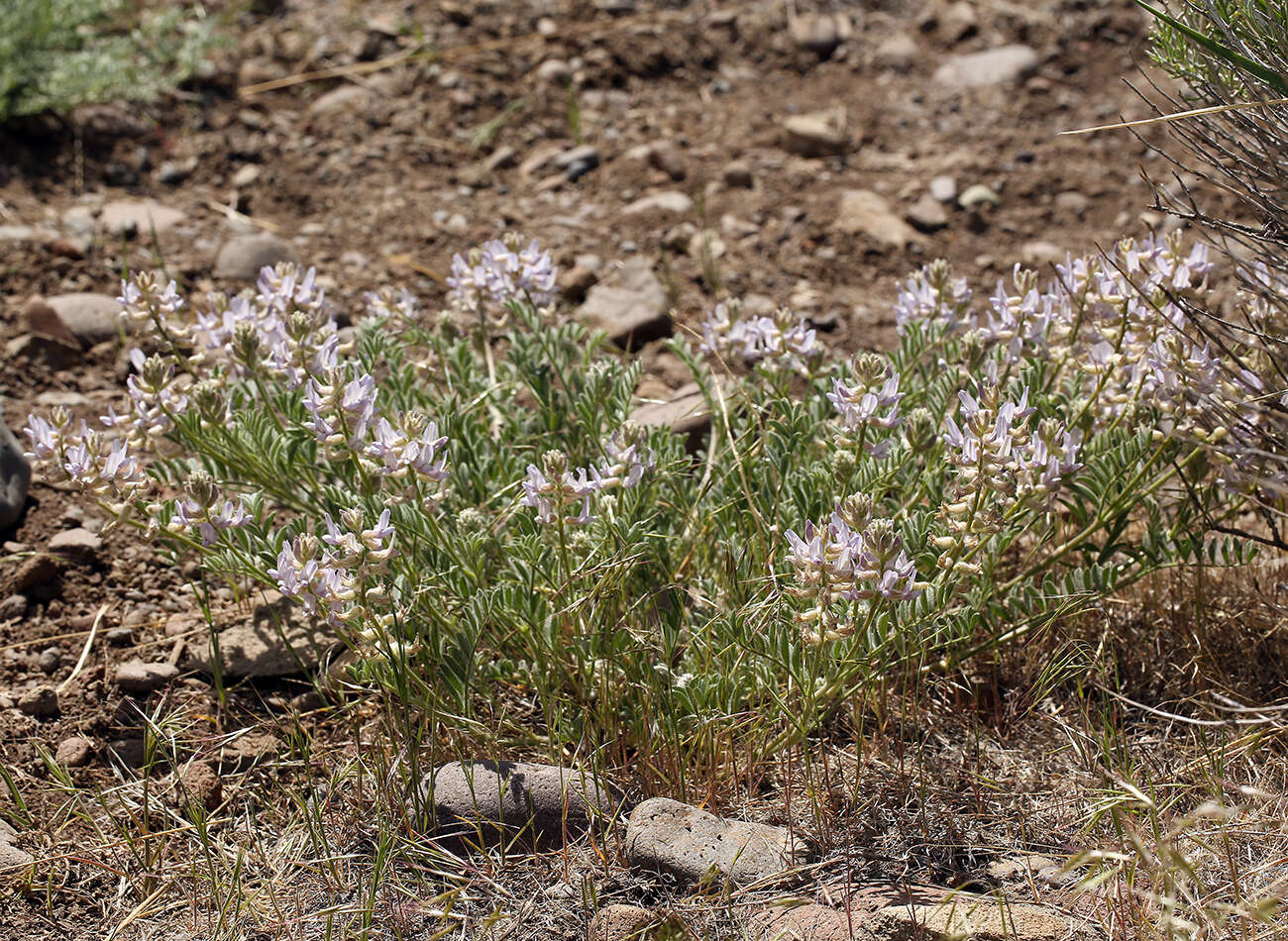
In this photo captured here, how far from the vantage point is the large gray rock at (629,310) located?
4.40 metres

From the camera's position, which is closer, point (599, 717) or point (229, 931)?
point (229, 931)

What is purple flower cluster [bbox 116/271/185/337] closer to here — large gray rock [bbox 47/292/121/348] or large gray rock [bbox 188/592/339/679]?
large gray rock [bbox 188/592/339/679]

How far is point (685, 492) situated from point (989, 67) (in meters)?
3.93

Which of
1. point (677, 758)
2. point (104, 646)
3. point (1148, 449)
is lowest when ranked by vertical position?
point (104, 646)

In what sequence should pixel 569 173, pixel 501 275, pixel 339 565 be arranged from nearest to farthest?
pixel 339 565, pixel 501 275, pixel 569 173

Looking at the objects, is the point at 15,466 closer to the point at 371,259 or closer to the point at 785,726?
the point at 371,259

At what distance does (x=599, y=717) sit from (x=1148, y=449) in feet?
4.49

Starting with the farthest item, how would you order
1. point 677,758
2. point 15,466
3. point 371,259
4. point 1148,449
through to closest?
point 371,259 → point 15,466 → point 1148,449 → point 677,758

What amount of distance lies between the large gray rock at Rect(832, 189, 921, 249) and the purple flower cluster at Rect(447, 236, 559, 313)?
2.11 m

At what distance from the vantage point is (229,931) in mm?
2389

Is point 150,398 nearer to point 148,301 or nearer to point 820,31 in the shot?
point 148,301

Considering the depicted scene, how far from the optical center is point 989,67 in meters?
6.11

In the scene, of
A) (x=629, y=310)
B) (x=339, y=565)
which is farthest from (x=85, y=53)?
(x=339, y=565)

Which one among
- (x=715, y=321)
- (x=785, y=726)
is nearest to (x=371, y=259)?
(x=715, y=321)
